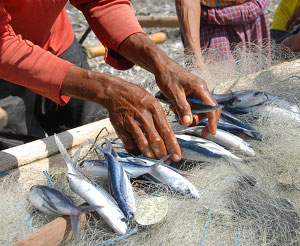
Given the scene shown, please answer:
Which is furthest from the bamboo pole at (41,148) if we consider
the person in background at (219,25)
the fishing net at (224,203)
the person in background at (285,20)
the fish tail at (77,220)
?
the person in background at (285,20)

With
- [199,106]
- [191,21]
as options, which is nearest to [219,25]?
[191,21]

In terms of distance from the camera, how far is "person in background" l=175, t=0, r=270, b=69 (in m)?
3.30

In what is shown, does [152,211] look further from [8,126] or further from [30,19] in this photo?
[8,126]

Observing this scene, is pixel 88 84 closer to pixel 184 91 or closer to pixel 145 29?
pixel 184 91

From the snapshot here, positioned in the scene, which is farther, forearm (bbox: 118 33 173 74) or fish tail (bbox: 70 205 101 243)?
forearm (bbox: 118 33 173 74)

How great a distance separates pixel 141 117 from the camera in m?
1.66

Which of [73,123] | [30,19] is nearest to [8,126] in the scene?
[73,123]

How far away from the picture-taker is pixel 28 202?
178 centimetres

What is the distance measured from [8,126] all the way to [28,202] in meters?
1.30

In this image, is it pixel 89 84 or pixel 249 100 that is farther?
pixel 249 100

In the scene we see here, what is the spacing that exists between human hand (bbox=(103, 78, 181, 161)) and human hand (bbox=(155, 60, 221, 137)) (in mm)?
201

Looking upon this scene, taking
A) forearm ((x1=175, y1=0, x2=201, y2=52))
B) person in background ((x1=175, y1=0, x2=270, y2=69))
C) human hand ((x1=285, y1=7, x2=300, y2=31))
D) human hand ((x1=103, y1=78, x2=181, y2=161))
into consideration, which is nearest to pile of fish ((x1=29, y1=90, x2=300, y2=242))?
human hand ((x1=103, y1=78, x2=181, y2=161))

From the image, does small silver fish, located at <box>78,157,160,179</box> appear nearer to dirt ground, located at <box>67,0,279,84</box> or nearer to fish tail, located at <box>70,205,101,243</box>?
fish tail, located at <box>70,205,101,243</box>

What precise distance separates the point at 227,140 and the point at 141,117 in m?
0.69
